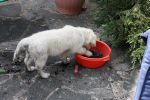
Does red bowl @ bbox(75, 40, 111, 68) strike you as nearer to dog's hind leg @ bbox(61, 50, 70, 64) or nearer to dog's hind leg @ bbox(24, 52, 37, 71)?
dog's hind leg @ bbox(61, 50, 70, 64)

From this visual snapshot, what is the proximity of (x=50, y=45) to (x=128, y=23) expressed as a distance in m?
1.44

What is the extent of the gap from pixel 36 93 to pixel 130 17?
2.00 m

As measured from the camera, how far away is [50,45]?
462 cm

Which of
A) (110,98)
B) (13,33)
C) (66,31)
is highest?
(66,31)

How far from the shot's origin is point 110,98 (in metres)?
4.65

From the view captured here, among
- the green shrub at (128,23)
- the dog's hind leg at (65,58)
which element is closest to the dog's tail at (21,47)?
the dog's hind leg at (65,58)

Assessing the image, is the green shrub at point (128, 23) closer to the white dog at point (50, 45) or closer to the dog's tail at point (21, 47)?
the white dog at point (50, 45)

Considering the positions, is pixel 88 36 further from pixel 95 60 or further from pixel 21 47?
pixel 21 47

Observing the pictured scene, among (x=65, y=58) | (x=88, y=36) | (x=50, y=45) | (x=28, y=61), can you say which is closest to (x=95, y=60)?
(x=88, y=36)

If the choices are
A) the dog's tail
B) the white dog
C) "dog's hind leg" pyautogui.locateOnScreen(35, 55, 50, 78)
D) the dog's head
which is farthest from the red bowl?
the dog's tail

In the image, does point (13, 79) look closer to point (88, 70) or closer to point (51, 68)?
point (51, 68)

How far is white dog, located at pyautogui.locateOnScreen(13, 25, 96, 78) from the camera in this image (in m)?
4.54

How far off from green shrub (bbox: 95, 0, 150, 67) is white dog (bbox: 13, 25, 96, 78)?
66cm

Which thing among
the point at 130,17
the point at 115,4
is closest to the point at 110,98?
the point at 130,17
